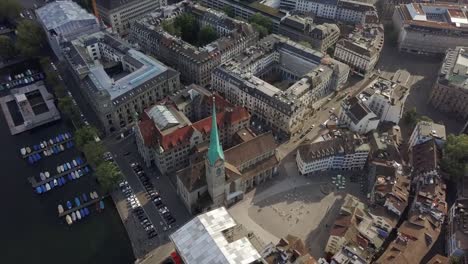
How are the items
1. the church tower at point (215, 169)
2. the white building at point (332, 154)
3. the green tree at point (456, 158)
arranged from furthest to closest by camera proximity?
the white building at point (332, 154), the green tree at point (456, 158), the church tower at point (215, 169)

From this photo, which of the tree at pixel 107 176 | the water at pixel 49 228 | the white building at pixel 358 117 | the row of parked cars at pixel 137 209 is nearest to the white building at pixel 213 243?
the row of parked cars at pixel 137 209

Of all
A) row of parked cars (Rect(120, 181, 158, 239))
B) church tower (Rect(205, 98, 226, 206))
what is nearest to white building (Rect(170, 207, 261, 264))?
church tower (Rect(205, 98, 226, 206))

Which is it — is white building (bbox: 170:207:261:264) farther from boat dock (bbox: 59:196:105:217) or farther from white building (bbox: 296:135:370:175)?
white building (bbox: 296:135:370:175)

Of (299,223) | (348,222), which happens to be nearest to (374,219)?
(348,222)

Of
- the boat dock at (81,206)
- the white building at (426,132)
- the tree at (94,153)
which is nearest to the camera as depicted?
the boat dock at (81,206)

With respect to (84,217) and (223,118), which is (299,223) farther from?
(84,217)

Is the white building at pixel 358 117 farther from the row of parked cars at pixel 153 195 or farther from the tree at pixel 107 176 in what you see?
the tree at pixel 107 176

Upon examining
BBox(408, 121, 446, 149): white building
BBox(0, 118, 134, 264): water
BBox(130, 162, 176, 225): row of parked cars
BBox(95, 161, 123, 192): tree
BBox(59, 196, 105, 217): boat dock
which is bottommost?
BBox(0, 118, 134, 264): water

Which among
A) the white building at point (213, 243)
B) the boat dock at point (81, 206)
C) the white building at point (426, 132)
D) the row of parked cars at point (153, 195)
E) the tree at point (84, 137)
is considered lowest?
the boat dock at point (81, 206)
